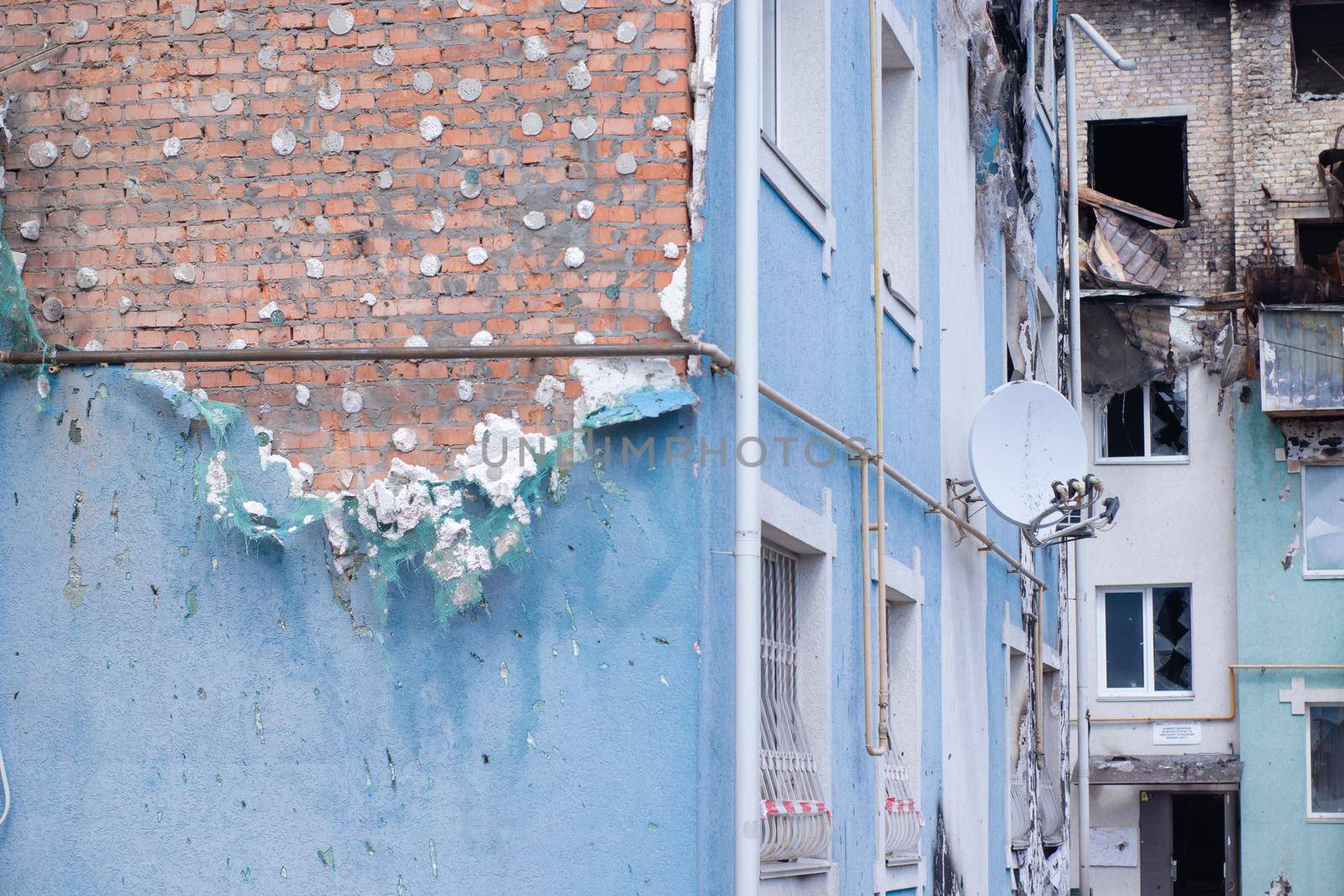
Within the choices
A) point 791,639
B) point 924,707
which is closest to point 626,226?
point 791,639

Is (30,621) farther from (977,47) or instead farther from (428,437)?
(977,47)

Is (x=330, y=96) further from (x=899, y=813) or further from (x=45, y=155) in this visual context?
(x=899, y=813)

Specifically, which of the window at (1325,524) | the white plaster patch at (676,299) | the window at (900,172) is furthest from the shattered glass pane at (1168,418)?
the white plaster patch at (676,299)

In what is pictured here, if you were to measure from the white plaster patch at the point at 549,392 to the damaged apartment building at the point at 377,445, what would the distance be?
1 centimetres

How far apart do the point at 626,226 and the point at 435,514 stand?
131cm

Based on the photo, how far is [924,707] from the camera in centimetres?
1023

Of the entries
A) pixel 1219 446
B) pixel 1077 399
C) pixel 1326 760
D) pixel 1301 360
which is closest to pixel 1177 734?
pixel 1326 760

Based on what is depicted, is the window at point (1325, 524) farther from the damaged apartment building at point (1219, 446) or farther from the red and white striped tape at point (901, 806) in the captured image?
the red and white striped tape at point (901, 806)

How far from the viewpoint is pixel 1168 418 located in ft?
Answer: 82.6

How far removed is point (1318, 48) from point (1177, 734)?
11.7 meters

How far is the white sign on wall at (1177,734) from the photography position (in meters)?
23.9

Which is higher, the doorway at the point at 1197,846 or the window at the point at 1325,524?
the window at the point at 1325,524

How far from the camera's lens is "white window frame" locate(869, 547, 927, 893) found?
9.57m

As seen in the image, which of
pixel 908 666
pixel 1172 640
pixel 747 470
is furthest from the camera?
pixel 1172 640
